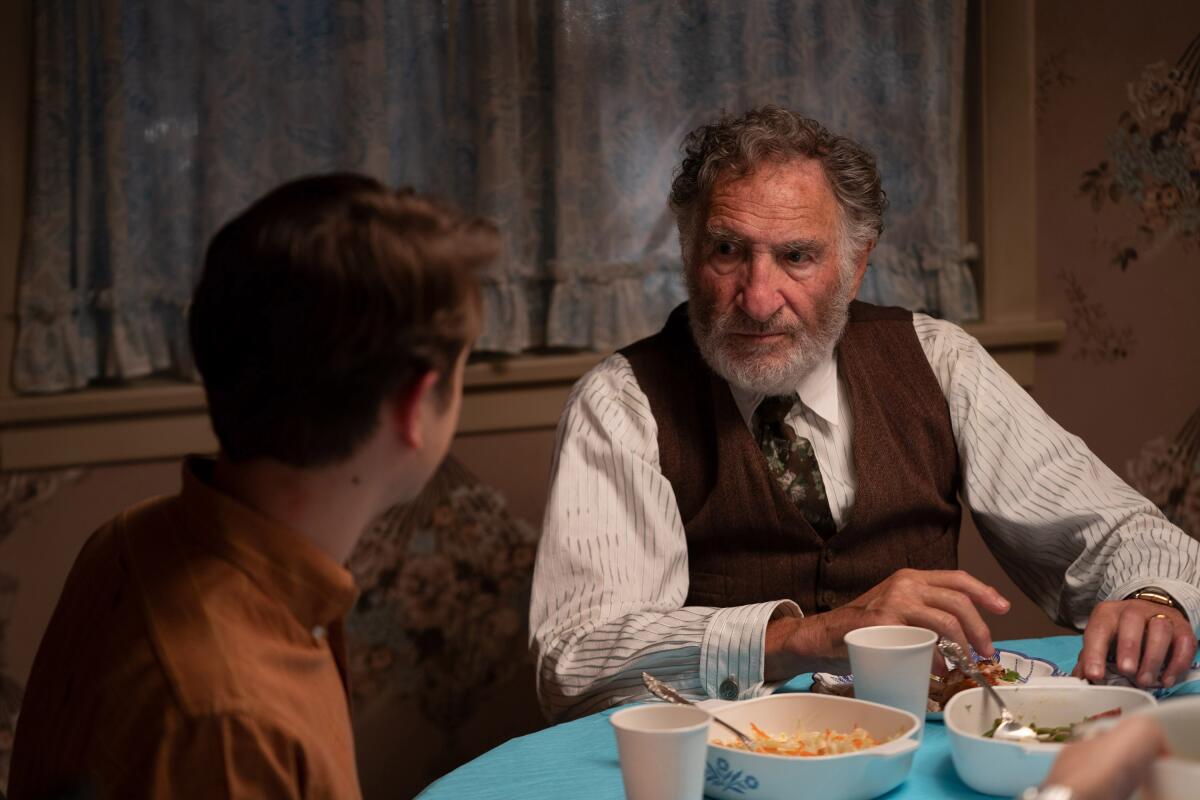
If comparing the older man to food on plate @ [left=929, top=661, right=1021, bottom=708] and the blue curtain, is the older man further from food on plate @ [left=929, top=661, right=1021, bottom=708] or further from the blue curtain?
the blue curtain

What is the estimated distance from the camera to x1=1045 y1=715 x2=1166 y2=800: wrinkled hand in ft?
1.82

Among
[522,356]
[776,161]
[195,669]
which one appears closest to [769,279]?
[776,161]

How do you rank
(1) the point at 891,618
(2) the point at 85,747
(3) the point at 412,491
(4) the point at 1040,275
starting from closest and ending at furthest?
1. (2) the point at 85,747
2. (3) the point at 412,491
3. (1) the point at 891,618
4. (4) the point at 1040,275

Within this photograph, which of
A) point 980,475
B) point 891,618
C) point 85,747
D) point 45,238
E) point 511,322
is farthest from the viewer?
point 511,322

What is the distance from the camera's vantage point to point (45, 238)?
2.49 metres

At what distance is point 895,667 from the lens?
1302 millimetres

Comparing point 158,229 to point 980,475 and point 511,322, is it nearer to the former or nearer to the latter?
point 511,322

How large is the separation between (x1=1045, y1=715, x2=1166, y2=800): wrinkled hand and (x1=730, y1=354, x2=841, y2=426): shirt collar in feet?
5.03

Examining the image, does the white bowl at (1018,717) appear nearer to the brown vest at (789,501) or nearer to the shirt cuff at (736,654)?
the shirt cuff at (736,654)

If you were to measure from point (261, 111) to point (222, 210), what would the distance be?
0.73 feet

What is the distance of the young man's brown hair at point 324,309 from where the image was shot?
2.95 ft

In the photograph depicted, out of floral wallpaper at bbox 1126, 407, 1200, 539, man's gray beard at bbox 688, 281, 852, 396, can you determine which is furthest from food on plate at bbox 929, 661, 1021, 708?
floral wallpaper at bbox 1126, 407, 1200, 539

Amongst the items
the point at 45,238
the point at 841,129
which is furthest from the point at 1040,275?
the point at 45,238

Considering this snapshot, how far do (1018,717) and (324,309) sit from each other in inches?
33.1
